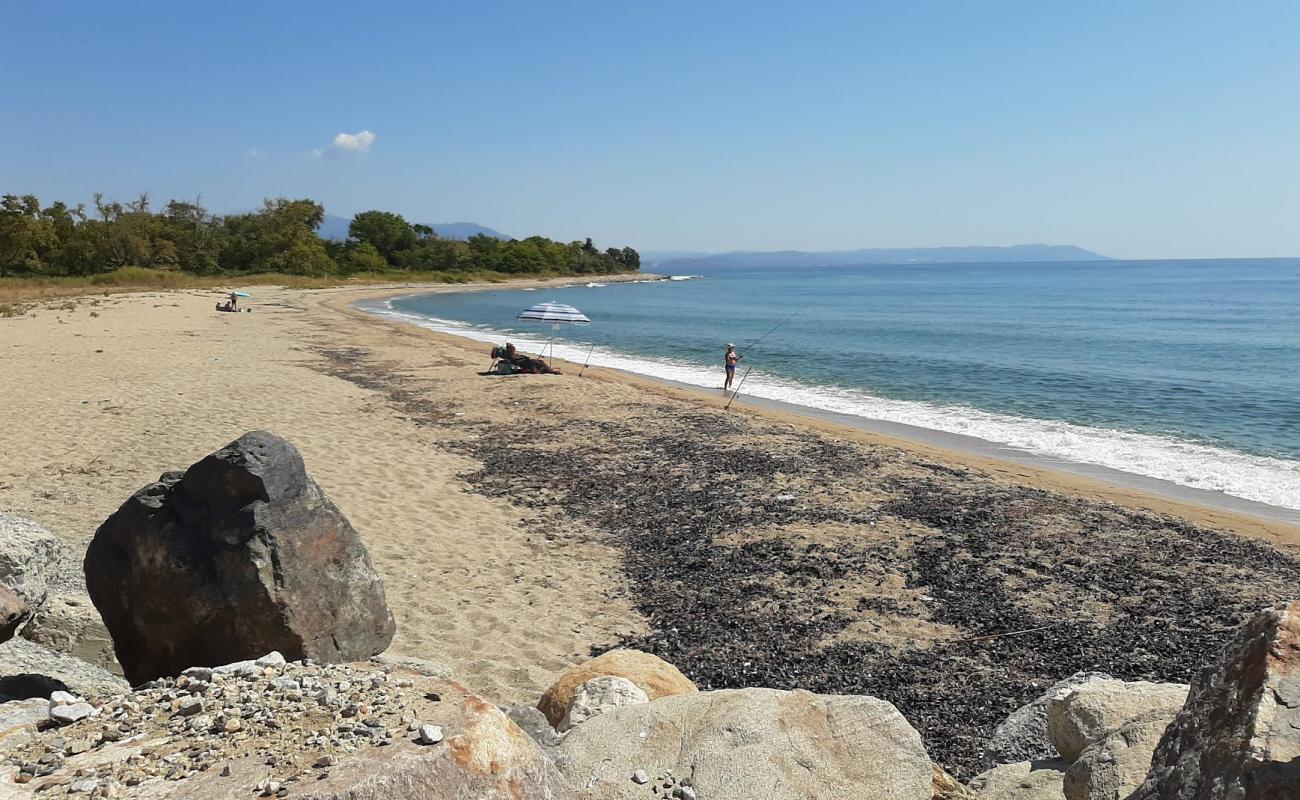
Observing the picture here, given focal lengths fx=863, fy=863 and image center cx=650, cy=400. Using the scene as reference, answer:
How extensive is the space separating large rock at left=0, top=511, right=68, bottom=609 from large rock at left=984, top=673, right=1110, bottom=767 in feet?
18.6

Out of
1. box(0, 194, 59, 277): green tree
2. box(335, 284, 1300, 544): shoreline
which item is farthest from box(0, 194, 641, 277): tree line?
box(335, 284, 1300, 544): shoreline

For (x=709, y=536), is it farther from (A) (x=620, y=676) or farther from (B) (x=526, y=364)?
(B) (x=526, y=364)

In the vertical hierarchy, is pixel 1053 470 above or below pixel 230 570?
below

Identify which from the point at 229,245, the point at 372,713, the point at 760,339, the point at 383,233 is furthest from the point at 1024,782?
the point at 383,233

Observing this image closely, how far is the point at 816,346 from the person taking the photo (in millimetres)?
39906

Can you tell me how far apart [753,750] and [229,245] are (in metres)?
97.4

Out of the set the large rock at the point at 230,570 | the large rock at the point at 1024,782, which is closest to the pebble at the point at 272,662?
the large rock at the point at 230,570

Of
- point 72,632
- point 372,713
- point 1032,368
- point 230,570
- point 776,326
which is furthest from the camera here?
point 776,326

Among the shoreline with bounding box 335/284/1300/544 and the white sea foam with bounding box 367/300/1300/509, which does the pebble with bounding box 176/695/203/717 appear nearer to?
the shoreline with bounding box 335/284/1300/544

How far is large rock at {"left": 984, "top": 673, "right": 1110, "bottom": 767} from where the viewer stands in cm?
487

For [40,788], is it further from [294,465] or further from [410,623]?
[410,623]

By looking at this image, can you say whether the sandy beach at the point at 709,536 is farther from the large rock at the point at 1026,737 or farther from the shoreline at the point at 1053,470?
the large rock at the point at 1026,737

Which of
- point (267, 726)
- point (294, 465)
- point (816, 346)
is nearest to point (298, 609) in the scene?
point (294, 465)

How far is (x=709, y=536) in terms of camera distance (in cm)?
1033
